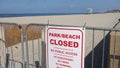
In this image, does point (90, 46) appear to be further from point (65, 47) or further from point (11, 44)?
point (65, 47)

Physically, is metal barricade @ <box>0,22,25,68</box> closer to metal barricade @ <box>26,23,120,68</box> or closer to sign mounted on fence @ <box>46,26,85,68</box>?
metal barricade @ <box>26,23,120,68</box>

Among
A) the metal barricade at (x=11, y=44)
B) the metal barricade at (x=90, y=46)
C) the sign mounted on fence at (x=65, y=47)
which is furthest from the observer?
the metal barricade at (x=11, y=44)

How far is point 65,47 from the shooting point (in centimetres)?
425

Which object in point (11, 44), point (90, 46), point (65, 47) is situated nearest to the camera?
point (65, 47)

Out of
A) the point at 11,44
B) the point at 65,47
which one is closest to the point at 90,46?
the point at 11,44

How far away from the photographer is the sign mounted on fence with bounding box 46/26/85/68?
4090mm

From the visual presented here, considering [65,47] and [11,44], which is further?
[11,44]

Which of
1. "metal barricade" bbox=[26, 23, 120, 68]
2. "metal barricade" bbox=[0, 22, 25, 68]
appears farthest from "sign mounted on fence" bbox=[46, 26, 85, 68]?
"metal barricade" bbox=[0, 22, 25, 68]

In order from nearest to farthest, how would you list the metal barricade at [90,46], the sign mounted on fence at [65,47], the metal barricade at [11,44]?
1. the sign mounted on fence at [65,47]
2. the metal barricade at [90,46]
3. the metal barricade at [11,44]

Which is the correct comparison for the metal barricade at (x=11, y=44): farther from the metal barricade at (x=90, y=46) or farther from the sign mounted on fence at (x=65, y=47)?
the sign mounted on fence at (x=65, y=47)

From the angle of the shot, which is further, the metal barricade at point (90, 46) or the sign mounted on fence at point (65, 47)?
the metal barricade at point (90, 46)

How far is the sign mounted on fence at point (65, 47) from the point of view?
4.09m

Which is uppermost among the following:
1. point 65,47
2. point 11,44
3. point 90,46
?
point 65,47

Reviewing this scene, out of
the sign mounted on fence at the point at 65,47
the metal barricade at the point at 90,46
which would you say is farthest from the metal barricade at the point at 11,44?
the sign mounted on fence at the point at 65,47
